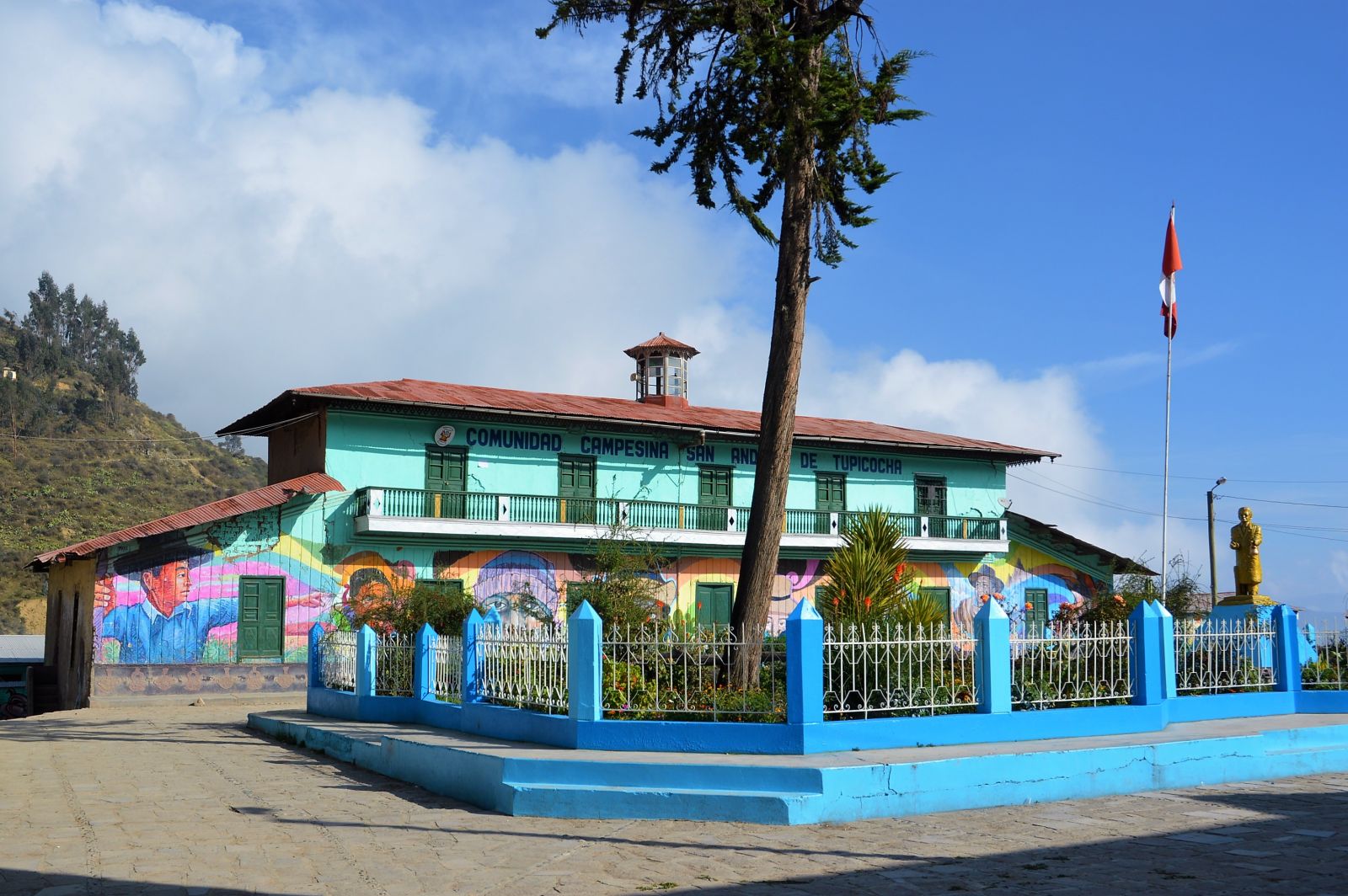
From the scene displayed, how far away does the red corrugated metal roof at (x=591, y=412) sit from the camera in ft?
86.3

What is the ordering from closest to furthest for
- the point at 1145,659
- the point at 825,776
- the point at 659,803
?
the point at 825,776
the point at 659,803
the point at 1145,659

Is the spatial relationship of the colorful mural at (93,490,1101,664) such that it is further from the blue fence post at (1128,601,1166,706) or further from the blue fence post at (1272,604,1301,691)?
the blue fence post at (1128,601,1166,706)

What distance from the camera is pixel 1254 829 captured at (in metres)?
8.56

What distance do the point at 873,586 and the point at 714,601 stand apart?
53.7 feet

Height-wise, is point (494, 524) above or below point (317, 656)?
above

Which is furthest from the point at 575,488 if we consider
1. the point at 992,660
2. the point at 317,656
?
the point at 992,660

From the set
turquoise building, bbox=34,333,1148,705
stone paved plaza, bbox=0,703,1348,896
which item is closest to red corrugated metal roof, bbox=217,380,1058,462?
A: turquoise building, bbox=34,333,1148,705

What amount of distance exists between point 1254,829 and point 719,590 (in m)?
21.6

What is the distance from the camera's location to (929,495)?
33.2m

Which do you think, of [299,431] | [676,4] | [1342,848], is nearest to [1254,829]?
[1342,848]

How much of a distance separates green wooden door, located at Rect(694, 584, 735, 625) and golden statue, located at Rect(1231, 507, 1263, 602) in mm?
13402

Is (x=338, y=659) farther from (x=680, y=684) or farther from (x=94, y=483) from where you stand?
(x=94, y=483)

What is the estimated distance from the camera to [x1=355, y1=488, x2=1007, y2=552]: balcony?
83.6 ft

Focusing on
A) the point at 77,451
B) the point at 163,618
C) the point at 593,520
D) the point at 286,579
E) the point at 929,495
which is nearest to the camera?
the point at 163,618
